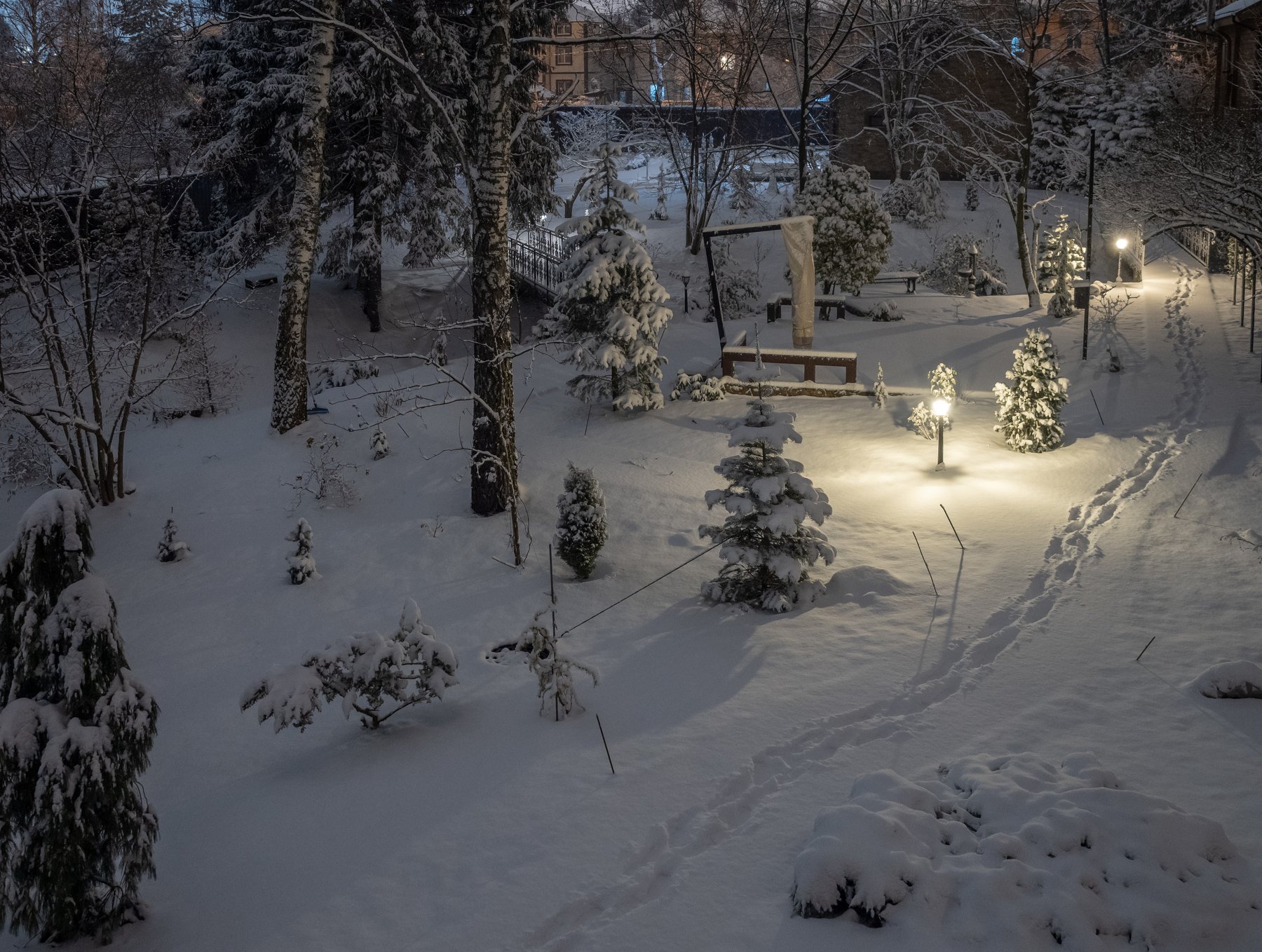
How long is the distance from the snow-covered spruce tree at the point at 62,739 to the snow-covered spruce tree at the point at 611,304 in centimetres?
907

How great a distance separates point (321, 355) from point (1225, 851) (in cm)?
1991

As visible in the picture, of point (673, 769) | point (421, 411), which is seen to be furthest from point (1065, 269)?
point (673, 769)

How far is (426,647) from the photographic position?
7.26 meters

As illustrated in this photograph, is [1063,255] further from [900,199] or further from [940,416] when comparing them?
[900,199]

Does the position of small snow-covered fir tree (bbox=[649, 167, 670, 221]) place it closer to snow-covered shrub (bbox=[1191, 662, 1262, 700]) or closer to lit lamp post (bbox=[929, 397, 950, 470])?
lit lamp post (bbox=[929, 397, 950, 470])

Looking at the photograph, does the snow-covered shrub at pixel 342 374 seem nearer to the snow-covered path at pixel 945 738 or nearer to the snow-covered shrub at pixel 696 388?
the snow-covered shrub at pixel 696 388

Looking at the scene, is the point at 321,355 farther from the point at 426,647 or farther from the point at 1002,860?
the point at 1002,860

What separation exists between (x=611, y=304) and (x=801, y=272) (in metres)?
3.95

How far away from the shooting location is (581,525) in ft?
33.4

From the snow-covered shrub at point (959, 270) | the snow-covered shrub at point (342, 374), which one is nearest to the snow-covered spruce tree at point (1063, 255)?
the snow-covered shrub at point (959, 270)

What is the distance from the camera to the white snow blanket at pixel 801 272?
1645cm

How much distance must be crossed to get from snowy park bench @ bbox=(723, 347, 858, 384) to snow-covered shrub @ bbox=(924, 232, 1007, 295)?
926 centimetres

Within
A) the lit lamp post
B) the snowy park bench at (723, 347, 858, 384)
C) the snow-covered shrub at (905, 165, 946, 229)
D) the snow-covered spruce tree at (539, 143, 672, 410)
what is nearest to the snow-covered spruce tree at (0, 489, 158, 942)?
the snow-covered spruce tree at (539, 143, 672, 410)

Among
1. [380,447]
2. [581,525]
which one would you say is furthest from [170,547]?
[581,525]
